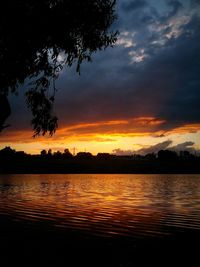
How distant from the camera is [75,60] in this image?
1695 centimetres

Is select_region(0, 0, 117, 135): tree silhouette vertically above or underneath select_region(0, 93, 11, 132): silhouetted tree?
above

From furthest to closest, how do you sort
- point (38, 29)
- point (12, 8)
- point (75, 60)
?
point (75, 60), point (38, 29), point (12, 8)

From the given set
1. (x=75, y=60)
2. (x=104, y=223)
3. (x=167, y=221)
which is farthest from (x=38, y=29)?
(x=167, y=221)

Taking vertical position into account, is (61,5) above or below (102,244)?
above

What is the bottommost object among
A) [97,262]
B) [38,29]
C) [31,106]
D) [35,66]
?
[97,262]

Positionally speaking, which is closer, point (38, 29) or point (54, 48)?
point (38, 29)

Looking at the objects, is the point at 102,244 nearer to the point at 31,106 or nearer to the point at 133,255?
the point at 133,255

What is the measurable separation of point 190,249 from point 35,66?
11168 millimetres

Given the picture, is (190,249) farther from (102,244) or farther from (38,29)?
(38,29)

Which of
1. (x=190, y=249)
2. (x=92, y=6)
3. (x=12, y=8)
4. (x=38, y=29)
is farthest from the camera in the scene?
(x=190, y=249)

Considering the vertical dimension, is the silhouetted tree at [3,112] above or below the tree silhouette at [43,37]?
below

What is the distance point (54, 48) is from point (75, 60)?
1236 mm

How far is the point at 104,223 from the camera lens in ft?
91.3

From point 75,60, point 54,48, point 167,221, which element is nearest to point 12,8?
point 54,48
